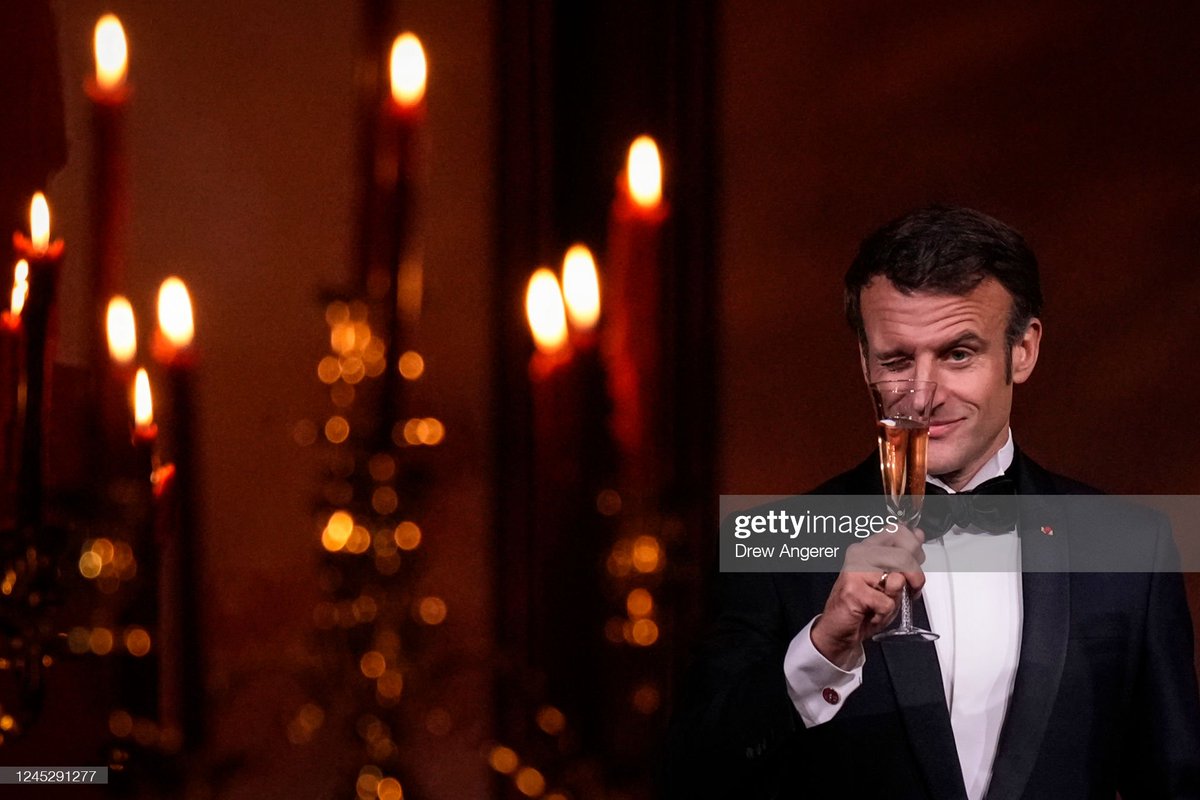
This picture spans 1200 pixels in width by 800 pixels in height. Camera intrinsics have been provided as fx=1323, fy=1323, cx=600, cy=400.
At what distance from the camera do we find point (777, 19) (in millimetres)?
2664

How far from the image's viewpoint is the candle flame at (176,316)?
1.54 m

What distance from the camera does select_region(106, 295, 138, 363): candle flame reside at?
1661 mm

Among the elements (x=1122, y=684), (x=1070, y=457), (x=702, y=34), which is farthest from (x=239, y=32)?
(x=1122, y=684)

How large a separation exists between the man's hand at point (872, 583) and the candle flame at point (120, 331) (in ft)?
3.09

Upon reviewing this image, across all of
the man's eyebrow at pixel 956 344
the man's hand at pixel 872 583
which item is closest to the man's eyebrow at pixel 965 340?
the man's eyebrow at pixel 956 344

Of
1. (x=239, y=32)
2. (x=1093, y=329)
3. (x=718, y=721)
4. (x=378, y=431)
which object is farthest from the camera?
(x=239, y=32)

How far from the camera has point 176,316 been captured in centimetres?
155

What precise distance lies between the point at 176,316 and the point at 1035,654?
1.12 m

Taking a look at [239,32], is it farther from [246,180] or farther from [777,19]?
[777,19]

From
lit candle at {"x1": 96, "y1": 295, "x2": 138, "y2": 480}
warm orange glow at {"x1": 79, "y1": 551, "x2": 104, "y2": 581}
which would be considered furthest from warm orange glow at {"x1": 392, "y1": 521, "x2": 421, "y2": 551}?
warm orange glow at {"x1": 79, "y1": 551, "x2": 104, "y2": 581}

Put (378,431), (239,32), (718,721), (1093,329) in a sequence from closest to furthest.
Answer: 1. (718,721)
2. (378,431)
3. (1093,329)
4. (239,32)

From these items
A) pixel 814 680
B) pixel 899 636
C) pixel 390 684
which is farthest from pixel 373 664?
pixel 899 636

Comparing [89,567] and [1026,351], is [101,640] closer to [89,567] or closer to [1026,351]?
[89,567]

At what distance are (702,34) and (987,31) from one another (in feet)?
1.81
